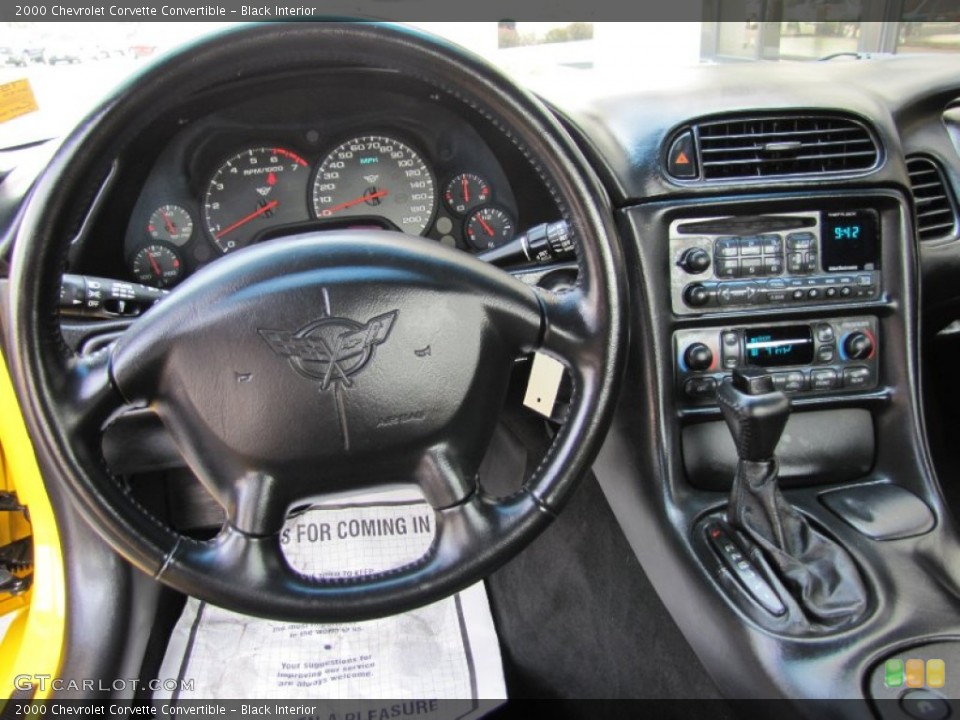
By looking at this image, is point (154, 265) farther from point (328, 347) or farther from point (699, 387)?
point (699, 387)

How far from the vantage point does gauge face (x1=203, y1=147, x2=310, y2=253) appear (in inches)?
51.9

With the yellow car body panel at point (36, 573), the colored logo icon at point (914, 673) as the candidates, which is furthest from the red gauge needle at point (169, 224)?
the colored logo icon at point (914, 673)

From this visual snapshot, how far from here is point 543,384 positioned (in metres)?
1.20

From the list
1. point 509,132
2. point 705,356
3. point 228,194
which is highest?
point 509,132

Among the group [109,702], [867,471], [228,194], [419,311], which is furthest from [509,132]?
[109,702]

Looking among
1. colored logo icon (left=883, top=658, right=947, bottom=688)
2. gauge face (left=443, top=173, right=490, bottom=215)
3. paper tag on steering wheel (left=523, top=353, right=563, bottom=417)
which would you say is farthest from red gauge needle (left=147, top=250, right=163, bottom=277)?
colored logo icon (left=883, top=658, right=947, bottom=688)

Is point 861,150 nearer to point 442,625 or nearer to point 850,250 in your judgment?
point 850,250

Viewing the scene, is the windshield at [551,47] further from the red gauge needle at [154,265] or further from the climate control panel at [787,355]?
the climate control panel at [787,355]

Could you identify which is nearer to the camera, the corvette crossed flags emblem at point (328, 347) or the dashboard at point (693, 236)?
the corvette crossed flags emblem at point (328, 347)

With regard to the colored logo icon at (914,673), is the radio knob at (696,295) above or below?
above

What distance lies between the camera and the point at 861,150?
4.13 feet

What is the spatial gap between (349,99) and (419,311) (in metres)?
0.65

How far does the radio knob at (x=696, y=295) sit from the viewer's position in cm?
120

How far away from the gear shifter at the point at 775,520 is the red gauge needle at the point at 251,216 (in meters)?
0.78
